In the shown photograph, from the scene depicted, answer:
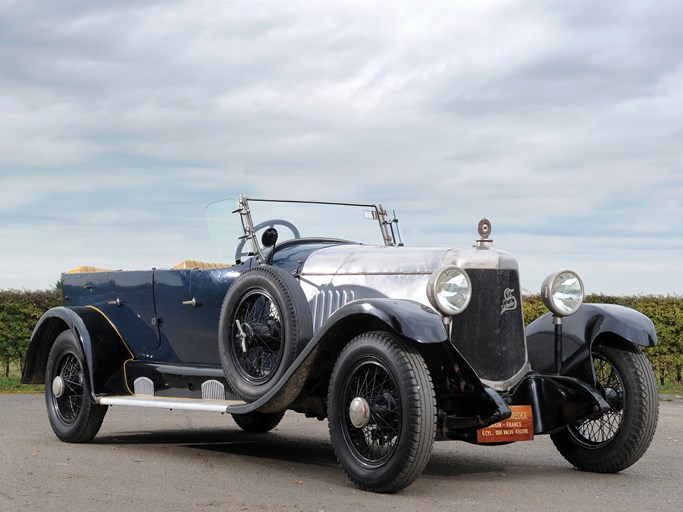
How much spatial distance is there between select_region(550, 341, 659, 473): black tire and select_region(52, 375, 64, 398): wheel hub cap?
14.4 feet

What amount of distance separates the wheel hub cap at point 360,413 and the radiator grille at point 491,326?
88 cm

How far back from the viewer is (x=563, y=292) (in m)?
6.87

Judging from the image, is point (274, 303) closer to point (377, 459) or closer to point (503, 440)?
point (377, 459)

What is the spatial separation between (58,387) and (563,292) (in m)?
4.64

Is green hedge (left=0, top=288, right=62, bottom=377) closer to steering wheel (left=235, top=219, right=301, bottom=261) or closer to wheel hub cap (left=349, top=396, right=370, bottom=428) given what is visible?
steering wheel (left=235, top=219, right=301, bottom=261)

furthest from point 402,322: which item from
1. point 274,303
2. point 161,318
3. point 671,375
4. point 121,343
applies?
point 671,375

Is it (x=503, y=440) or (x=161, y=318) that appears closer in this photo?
(x=503, y=440)

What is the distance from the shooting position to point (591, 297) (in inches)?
623

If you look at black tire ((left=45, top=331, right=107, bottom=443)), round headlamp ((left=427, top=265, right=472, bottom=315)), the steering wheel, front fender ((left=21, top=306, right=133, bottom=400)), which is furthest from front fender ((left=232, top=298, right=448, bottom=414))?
black tire ((left=45, top=331, right=107, bottom=443))

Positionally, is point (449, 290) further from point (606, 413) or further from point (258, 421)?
point (258, 421)

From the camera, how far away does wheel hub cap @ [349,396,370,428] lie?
19.1ft

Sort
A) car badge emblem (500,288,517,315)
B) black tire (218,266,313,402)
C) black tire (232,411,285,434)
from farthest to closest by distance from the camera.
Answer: black tire (232,411,285,434), black tire (218,266,313,402), car badge emblem (500,288,517,315)

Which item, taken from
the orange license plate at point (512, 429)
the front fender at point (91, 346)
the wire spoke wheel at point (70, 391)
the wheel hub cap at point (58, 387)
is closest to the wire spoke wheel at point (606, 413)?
the orange license plate at point (512, 429)

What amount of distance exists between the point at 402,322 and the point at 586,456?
223 centimetres
